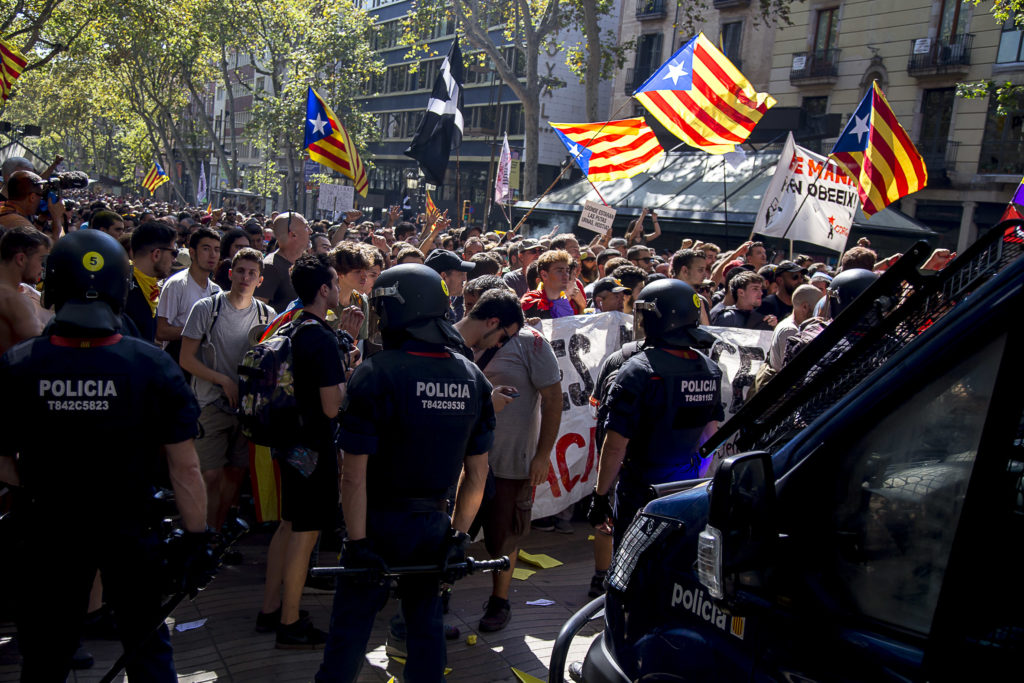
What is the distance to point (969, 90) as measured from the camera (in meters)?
13.7

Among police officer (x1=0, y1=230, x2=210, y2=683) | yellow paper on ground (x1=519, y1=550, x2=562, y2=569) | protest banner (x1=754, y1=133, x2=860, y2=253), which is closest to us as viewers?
police officer (x1=0, y1=230, x2=210, y2=683)

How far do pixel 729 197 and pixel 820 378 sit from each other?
19.9m

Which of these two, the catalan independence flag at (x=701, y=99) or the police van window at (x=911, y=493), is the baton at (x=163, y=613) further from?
the catalan independence flag at (x=701, y=99)

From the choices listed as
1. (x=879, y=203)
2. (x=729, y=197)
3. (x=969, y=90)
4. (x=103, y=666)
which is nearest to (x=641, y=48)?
(x=729, y=197)

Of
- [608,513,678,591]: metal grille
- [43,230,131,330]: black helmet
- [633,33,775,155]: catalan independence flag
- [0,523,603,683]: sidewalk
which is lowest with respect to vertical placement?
[0,523,603,683]: sidewalk

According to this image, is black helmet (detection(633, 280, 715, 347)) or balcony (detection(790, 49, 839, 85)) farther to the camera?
balcony (detection(790, 49, 839, 85))

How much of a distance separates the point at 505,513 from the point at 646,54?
32610mm

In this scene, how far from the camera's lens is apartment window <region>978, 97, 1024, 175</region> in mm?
23766

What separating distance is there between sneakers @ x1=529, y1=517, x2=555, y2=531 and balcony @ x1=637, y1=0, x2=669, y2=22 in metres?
30.5

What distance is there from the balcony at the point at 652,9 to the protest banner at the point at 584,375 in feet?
97.4

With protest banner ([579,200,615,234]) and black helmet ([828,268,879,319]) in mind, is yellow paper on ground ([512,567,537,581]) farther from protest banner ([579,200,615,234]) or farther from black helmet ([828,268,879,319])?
protest banner ([579,200,615,234])

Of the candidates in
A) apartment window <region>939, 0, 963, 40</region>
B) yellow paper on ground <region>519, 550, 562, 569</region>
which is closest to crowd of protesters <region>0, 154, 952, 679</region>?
yellow paper on ground <region>519, 550, 562, 569</region>

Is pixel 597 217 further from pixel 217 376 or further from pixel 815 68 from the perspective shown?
pixel 815 68

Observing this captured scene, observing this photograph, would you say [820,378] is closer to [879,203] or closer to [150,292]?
[150,292]
